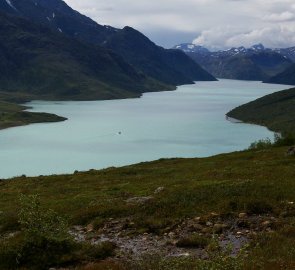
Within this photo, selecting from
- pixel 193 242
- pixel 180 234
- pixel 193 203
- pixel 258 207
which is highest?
pixel 258 207

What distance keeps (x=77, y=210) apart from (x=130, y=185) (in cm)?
1115

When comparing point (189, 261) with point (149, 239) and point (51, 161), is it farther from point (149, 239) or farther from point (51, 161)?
point (51, 161)

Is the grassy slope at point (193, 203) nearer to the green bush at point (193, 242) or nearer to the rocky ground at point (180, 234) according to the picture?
the rocky ground at point (180, 234)

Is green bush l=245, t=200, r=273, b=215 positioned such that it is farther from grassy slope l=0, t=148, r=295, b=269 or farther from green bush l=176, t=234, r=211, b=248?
green bush l=176, t=234, r=211, b=248

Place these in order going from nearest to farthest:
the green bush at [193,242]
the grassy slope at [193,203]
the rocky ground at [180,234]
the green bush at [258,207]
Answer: the grassy slope at [193,203], the rocky ground at [180,234], the green bush at [193,242], the green bush at [258,207]

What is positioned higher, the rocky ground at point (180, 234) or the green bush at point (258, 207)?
the green bush at point (258, 207)

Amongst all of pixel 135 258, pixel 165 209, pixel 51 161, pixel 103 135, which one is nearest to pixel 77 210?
pixel 165 209

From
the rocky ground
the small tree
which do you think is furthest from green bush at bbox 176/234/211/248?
the small tree

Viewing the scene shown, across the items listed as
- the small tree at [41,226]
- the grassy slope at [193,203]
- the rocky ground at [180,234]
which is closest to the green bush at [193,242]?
the rocky ground at [180,234]

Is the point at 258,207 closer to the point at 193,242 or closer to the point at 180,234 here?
the point at 180,234

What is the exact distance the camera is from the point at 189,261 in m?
17.0

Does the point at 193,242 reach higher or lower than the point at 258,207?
lower

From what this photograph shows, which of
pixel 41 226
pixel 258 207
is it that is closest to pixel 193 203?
pixel 258 207

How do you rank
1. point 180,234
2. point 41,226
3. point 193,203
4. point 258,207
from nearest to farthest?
point 41,226 < point 180,234 < point 258,207 < point 193,203
